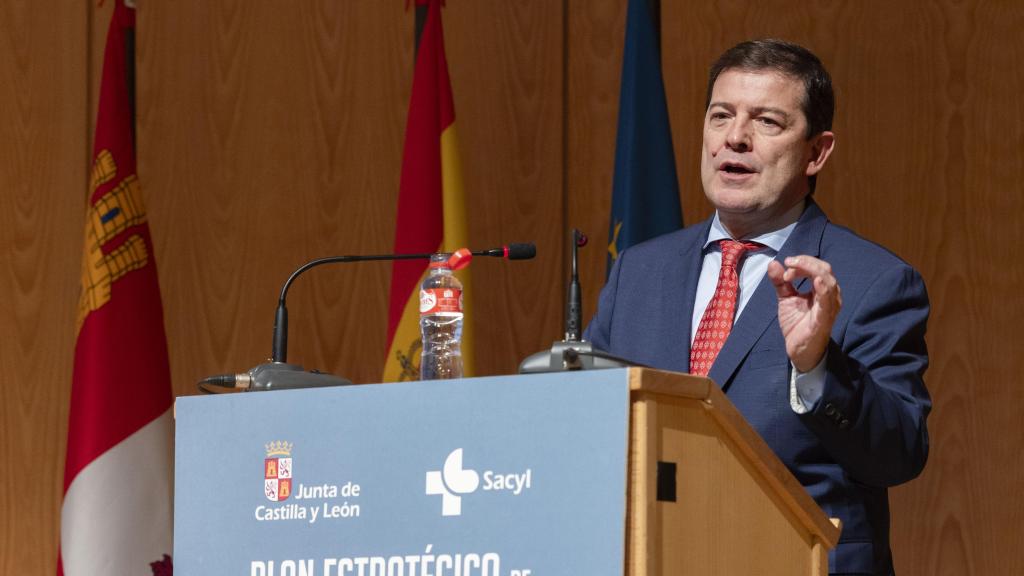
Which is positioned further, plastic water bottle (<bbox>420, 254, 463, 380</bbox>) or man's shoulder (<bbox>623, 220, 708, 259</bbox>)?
man's shoulder (<bbox>623, 220, 708, 259</bbox>)

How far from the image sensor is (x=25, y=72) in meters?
4.69

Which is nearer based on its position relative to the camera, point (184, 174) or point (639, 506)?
point (639, 506)

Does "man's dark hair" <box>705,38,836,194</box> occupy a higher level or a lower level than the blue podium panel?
higher

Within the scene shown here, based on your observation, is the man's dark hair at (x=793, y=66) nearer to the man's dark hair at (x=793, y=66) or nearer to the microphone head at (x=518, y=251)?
the man's dark hair at (x=793, y=66)

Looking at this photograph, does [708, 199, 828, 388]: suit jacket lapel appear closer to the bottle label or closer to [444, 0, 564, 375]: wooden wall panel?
the bottle label

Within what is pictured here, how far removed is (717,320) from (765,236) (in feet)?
0.76

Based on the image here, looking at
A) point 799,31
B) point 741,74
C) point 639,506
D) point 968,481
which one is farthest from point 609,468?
point 799,31

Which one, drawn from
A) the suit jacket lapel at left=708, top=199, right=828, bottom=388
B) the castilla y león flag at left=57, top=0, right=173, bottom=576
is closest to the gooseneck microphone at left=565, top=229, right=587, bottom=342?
the suit jacket lapel at left=708, top=199, right=828, bottom=388

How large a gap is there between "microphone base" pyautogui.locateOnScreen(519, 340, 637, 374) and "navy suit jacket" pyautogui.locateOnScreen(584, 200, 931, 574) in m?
0.35

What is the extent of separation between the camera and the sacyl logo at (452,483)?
1556 mm

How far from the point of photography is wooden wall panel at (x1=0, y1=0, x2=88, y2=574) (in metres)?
4.50

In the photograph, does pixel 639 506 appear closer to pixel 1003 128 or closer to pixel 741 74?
pixel 741 74

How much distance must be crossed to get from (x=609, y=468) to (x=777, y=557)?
0.33m

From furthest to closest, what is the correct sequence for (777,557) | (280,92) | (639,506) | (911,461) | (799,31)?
1. (280,92)
2. (799,31)
3. (911,461)
4. (777,557)
5. (639,506)
